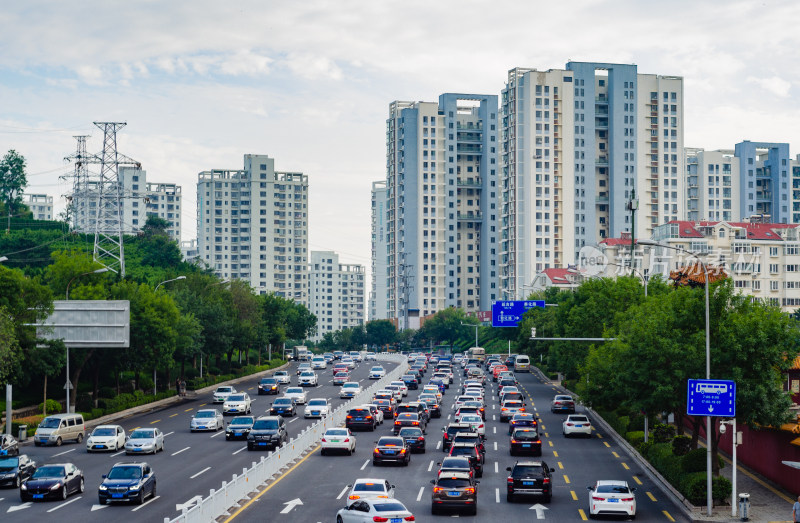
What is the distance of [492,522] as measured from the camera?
32094 millimetres

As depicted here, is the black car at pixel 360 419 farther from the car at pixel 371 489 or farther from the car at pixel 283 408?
the car at pixel 371 489

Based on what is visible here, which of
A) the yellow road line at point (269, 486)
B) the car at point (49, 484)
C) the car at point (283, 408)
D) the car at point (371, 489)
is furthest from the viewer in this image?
the car at point (283, 408)

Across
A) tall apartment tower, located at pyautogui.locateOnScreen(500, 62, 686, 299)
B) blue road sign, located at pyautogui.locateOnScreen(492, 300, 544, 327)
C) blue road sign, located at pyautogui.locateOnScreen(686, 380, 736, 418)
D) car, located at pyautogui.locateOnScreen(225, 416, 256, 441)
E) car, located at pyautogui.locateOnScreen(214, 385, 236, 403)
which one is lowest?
car, located at pyautogui.locateOnScreen(214, 385, 236, 403)

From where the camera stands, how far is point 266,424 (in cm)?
5109

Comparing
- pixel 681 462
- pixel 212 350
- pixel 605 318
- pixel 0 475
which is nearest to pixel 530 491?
pixel 681 462

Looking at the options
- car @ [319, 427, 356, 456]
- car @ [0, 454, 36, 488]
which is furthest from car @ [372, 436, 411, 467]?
car @ [0, 454, 36, 488]

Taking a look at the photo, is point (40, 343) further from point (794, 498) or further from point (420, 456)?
point (794, 498)

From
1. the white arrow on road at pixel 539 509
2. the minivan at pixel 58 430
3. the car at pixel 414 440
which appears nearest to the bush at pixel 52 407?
the minivan at pixel 58 430

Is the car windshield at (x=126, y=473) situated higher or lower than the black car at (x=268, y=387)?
higher

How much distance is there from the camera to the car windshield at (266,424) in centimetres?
5081

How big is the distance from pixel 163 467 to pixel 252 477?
8490 millimetres

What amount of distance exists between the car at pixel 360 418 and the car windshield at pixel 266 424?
879 centimetres

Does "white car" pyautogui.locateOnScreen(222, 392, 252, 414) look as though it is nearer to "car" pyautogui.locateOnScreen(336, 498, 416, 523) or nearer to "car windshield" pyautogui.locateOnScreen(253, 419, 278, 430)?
"car windshield" pyautogui.locateOnScreen(253, 419, 278, 430)

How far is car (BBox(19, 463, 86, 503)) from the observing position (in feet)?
114
